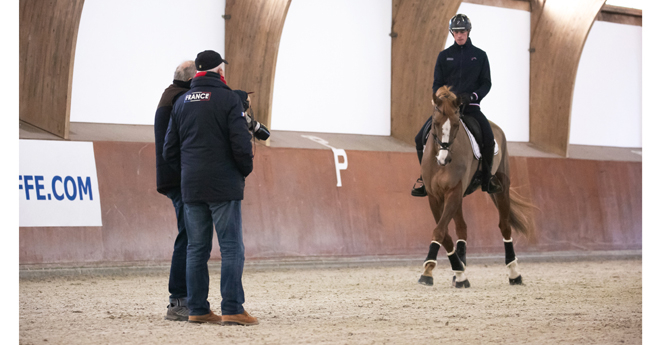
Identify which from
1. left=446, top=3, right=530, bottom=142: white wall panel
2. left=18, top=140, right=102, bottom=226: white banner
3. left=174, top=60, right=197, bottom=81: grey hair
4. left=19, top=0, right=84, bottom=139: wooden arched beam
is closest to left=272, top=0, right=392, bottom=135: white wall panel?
left=446, top=3, right=530, bottom=142: white wall panel

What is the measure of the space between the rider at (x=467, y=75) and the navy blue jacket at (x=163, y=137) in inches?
136

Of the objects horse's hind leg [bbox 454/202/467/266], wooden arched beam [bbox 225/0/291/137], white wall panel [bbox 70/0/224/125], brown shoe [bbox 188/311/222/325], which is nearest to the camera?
brown shoe [bbox 188/311/222/325]

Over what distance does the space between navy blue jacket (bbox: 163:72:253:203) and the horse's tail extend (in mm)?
5030

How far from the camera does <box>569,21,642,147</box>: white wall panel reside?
15320 mm

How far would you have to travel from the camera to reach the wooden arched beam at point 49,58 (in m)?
9.20

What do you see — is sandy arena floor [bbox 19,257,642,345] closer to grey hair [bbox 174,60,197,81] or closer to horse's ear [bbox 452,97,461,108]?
grey hair [bbox 174,60,197,81]

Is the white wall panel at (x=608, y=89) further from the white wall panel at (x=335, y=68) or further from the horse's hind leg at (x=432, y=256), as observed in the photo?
the horse's hind leg at (x=432, y=256)

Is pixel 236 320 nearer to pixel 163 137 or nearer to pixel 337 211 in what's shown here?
pixel 163 137

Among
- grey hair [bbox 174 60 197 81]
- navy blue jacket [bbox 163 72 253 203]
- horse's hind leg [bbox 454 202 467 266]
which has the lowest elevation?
horse's hind leg [bbox 454 202 467 266]

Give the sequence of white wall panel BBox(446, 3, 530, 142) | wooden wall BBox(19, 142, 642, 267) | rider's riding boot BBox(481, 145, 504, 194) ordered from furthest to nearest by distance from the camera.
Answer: white wall panel BBox(446, 3, 530, 142)
wooden wall BBox(19, 142, 642, 267)
rider's riding boot BBox(481, 145, 504, 194)

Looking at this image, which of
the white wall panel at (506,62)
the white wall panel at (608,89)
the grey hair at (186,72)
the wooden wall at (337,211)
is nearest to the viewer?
the grey hair at (186,72)

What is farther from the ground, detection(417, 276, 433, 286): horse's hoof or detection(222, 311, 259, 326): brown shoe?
detection(222, 311, 259, 326): brown shoe

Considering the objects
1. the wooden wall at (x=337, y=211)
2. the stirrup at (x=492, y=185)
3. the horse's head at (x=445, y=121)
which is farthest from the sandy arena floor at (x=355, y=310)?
the horse's head at (x=445, y=121)

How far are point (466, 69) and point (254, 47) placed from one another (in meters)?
4.19
